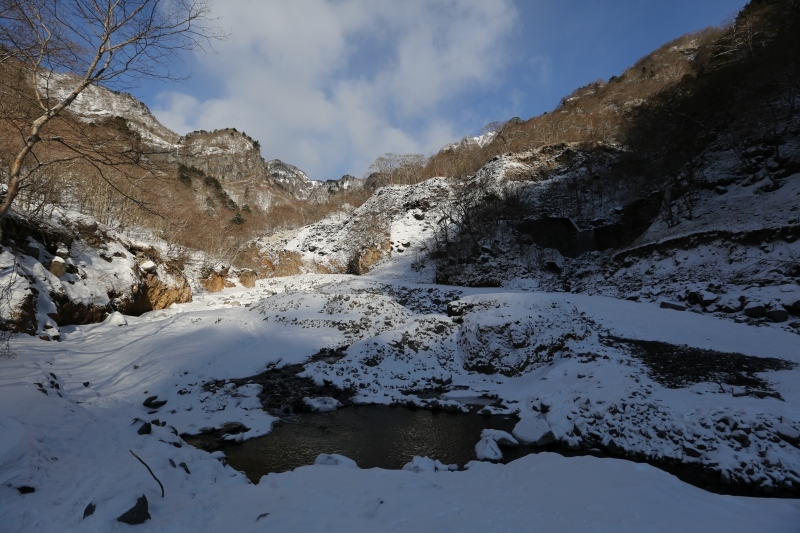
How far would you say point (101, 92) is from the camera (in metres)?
5.75

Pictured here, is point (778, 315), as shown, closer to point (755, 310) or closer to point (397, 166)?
point (755, 310)

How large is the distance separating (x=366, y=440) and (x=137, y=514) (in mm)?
5304

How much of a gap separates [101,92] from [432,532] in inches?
321

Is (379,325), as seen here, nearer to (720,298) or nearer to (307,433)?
(307,433)

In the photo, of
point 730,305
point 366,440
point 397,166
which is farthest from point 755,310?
point 397,166

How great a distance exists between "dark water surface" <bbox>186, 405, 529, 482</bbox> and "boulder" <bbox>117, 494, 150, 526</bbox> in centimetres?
293

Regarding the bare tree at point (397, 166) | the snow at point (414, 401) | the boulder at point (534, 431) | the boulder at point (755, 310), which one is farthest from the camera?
the bare tree at point (397, 166)

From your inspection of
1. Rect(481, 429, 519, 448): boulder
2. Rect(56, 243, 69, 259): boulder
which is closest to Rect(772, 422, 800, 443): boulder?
Rect(481, 429, 519, 448): boulder

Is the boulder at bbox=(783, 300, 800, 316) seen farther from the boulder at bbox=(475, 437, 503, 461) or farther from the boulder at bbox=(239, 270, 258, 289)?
the boulder at bbox=(239, 270, 258, 289)

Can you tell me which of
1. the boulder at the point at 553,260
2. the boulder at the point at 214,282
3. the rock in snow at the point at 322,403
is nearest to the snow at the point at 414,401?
the rock in snow at the point at 322,403

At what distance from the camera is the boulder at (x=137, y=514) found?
3515mm

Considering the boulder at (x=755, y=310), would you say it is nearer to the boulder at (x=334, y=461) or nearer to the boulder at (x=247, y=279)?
the boulder at (x=334, y=461)

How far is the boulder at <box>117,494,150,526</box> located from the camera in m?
3.51

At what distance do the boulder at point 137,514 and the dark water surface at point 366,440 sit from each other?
293 cm
